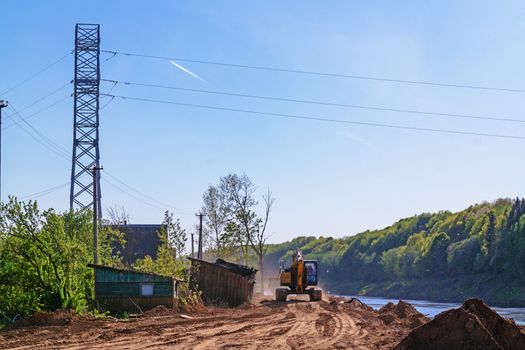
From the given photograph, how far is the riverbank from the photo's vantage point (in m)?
84.1

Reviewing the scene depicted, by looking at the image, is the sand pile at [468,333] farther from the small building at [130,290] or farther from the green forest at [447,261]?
the green forest at [447,261]

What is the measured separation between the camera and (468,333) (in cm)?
1748

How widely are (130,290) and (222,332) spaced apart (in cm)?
1059

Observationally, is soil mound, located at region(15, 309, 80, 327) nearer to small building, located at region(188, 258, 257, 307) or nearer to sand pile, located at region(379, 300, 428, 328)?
sand pile, located at region(379, 300, 428, 328)

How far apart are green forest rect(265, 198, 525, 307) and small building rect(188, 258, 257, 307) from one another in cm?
4683

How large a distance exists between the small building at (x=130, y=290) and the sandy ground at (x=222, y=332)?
1682mm

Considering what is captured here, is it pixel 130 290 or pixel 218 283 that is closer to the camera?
pixel 130 290

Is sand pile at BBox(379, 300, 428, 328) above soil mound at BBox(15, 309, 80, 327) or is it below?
below

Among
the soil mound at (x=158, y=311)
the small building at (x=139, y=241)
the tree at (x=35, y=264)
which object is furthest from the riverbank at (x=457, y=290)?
the tree at (x=35, y=264)

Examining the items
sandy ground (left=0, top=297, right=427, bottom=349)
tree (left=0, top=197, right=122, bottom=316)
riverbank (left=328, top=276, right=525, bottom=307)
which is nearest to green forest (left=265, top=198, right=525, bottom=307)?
riverbank (left=328, top=276, right=525, bottom=307)

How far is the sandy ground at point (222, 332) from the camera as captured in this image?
2150cm

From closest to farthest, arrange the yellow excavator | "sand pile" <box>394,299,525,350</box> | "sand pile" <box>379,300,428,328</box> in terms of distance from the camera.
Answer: "sand pile" <box>394,299,525,350</box> < "sand pile" <box>379,300,428,328</box> < the yellow excavator

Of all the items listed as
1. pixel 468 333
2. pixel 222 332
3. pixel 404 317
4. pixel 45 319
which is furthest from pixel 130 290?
pixel 468 333

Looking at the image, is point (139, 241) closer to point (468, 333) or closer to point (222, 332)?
point (222, 332)
